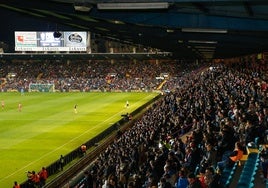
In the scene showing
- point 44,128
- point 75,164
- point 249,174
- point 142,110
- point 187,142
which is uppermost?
point 187,142

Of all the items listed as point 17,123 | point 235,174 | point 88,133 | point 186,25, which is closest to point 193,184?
point 235,174

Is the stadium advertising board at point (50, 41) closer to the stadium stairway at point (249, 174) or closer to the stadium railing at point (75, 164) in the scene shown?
the stadium railing at point (75, 164)

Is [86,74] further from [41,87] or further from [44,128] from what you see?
[44,128]

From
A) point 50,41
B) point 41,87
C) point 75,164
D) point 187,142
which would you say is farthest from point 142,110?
point 50,41

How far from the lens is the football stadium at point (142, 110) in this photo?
40.2ft

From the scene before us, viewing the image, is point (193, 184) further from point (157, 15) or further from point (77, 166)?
point (77, 166)

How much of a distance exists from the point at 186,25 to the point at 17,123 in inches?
1141

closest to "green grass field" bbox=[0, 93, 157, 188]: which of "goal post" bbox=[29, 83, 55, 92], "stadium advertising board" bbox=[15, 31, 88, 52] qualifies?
"goal post" bbox=[29, 83, 55, 92]

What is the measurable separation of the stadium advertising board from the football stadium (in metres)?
0.18

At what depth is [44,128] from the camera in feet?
125

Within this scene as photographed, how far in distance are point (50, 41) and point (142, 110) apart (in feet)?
126

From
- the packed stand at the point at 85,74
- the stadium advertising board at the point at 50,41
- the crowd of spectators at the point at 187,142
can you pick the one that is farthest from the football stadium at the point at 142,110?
the packed stand at the point at 85,74

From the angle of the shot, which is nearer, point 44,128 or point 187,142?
point 187,142

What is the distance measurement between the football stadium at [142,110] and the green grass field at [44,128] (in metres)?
0.10
